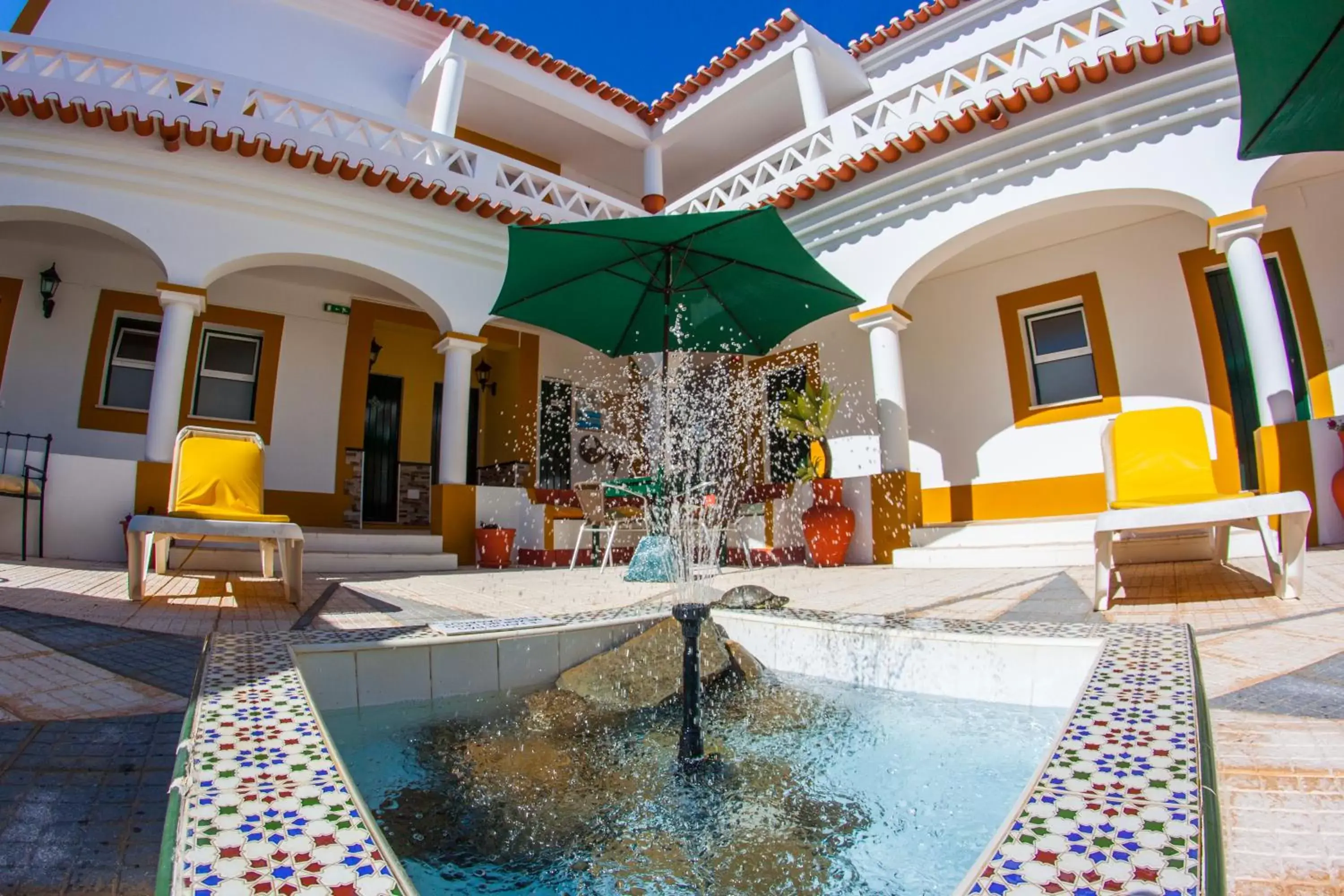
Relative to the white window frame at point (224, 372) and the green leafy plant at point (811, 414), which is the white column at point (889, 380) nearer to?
the green leafy plant at point (811, 414)

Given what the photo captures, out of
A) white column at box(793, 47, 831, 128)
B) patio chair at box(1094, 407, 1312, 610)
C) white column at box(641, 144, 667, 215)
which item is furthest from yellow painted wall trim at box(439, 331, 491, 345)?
patio chair at box(1094, 407, 1312, 610)

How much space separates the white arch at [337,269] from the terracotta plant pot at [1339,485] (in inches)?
335

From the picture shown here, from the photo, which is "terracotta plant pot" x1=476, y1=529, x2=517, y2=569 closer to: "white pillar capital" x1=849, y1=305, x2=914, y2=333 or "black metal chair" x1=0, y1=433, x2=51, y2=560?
"black metal chair" x1=0, y1=433, x2=51, y2=560

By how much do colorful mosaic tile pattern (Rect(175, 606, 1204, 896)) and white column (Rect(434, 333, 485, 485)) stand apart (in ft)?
20.9

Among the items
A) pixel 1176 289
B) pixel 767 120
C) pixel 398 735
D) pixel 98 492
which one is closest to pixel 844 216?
pixel 1176 289

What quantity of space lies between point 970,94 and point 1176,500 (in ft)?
17.8

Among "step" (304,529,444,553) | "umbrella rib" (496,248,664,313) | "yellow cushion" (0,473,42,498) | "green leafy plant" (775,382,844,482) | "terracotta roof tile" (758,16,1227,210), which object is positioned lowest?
"step" (304,529,444,553)

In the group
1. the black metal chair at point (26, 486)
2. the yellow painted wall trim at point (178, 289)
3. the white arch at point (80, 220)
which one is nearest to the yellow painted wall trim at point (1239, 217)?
the yellow painted wall trim at point (178, 289)

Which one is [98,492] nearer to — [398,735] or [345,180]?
[345,180]

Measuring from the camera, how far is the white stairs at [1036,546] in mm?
5023

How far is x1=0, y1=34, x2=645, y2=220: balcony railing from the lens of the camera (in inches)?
260

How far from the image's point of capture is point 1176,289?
743cm

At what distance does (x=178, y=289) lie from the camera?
671cm

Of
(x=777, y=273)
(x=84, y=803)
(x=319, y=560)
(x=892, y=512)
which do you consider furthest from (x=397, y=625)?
(x=892, y=512)
